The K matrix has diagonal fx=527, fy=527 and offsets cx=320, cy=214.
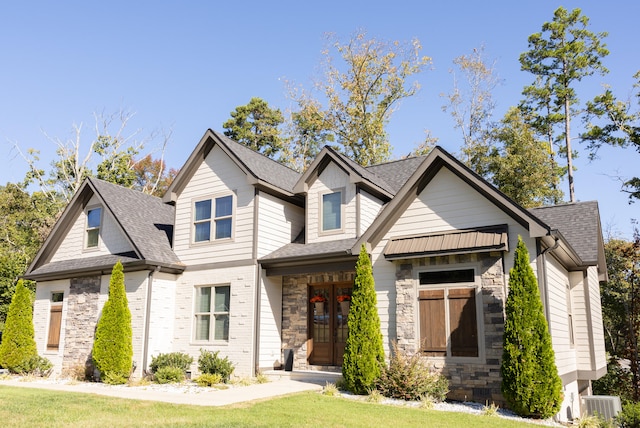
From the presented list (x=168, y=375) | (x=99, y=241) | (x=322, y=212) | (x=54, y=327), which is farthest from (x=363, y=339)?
(x=54, y=327)

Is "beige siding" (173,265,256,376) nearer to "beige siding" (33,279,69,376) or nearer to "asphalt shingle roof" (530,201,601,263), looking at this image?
"beige siding" (33,279,69,376)

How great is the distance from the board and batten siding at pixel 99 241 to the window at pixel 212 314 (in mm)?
2916

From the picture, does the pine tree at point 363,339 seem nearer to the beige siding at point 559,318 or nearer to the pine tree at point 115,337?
the beige siding at point 559,318

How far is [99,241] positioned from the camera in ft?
59.6

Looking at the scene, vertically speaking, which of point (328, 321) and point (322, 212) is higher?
point (322, 212)

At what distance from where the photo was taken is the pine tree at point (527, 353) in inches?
387

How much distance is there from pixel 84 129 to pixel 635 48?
102ft

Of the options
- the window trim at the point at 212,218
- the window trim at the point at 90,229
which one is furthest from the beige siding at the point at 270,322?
the window trim at the point at 90,229

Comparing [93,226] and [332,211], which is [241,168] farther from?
[93,226]

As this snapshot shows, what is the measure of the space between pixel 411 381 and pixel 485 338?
5.96 ft

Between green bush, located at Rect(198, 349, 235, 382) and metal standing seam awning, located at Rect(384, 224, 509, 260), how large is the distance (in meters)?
5.49

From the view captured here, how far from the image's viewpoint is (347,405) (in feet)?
33.4

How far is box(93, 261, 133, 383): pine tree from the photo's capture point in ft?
47.9

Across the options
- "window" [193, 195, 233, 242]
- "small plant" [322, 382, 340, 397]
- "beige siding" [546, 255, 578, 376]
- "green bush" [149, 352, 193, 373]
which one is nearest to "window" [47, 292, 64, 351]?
"green bush" [149, 352, 193, 373]
